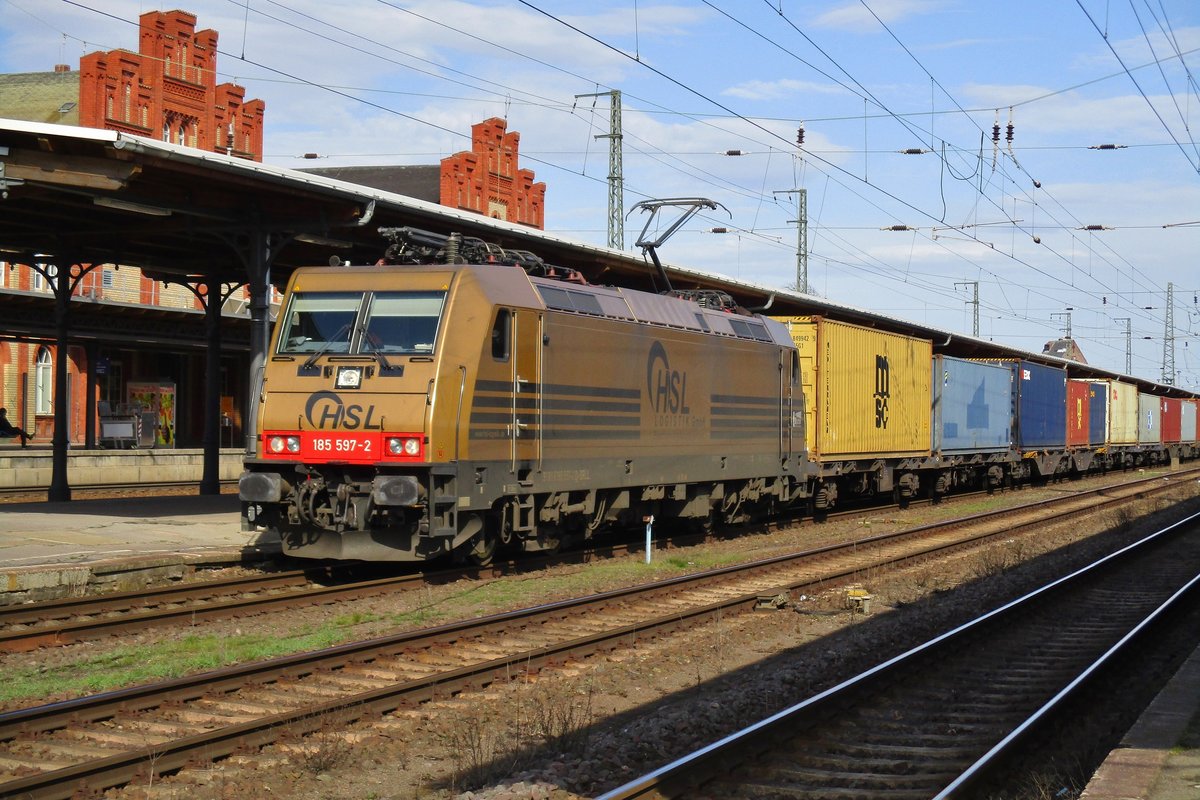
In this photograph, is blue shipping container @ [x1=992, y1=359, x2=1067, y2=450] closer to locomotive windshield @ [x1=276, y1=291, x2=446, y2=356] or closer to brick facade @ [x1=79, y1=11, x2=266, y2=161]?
locomotive windshield @ [x1=276, y1=291, x2=446, y2=356]

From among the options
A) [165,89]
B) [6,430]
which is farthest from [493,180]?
[6,430]

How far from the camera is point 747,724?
26.9 feet

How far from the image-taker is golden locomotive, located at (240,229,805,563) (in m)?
12.8

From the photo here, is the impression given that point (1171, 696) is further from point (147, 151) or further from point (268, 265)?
point (268, 265)

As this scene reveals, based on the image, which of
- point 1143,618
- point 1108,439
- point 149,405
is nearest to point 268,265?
point 1143,618

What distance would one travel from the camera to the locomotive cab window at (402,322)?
13094 millimetres

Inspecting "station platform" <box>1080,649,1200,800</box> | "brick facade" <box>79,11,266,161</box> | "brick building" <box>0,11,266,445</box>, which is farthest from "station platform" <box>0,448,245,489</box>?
"station platform" <box>1080,649,1200,800</box>

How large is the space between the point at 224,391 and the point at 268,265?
2924 cm

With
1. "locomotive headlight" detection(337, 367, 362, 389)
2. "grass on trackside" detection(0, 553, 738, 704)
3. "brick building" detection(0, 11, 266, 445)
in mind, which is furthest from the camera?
"brick building" detection(0, 11, 266, 445)

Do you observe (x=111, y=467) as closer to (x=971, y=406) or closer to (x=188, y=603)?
(x=188, y=603)

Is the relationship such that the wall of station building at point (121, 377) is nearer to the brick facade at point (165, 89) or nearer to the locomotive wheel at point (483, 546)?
the brick facade at point (165, 89)

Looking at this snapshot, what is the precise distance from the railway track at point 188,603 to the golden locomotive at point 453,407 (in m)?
0.45

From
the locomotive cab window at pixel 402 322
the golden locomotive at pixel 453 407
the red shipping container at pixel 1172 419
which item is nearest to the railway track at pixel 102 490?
the golden locomotive at pixel 453 407

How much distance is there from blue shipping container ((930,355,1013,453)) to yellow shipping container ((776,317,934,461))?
0.86 metres
